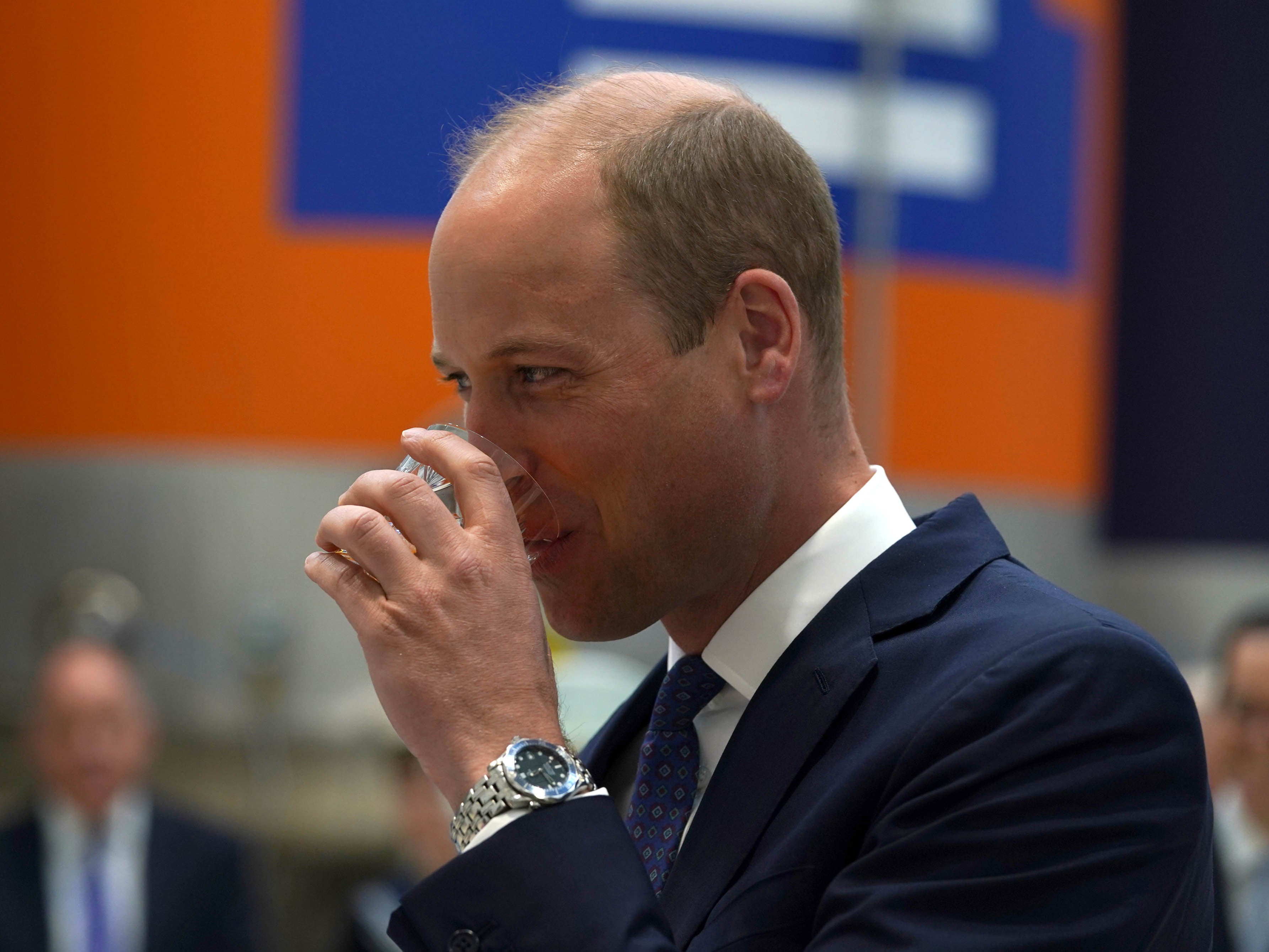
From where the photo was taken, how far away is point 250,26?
13.7ft

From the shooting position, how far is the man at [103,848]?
425 cm

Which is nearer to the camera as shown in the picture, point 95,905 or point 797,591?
point 797,591

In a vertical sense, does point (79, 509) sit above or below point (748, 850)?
below

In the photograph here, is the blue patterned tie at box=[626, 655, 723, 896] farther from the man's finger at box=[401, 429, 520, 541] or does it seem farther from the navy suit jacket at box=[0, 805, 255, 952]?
the navy suit jacket at box=[0, 805, 255, 952]

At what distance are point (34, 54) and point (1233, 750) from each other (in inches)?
147

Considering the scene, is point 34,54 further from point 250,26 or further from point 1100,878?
point 1100,878

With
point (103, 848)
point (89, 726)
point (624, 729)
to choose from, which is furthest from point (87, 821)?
point (624, 729)

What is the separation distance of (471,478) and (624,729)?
0.49 m

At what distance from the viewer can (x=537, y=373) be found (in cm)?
150

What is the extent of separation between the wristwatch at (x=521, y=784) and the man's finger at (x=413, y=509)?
0.20m

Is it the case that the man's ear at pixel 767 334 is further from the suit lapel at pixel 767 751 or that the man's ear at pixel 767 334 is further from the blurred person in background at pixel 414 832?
the blurred person in background at pixel 414 832

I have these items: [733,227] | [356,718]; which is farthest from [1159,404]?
[733,227]

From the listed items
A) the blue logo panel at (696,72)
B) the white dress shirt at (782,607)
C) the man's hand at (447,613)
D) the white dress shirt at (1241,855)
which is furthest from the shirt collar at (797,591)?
the white dress shirt at (1241,855)

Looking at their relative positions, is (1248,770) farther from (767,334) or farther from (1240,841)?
(767,334)
